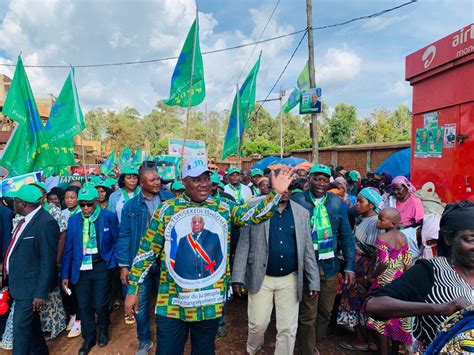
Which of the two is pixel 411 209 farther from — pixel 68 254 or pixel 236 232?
pixel 68 254

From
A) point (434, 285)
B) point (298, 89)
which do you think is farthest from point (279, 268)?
point (298, 89)

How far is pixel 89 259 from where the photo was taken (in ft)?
11.2

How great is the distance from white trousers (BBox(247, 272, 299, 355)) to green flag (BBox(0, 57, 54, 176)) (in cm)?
441

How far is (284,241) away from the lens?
9.71 feet

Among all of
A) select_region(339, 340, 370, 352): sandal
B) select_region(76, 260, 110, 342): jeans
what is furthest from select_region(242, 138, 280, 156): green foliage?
select_region(76, 260, 110, 342): jeans

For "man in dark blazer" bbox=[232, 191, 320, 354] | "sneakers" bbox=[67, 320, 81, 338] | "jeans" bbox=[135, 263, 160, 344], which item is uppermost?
"man in dark blazer" bbox=[232, 191, 320, 354]

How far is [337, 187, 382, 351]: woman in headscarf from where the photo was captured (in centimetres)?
347

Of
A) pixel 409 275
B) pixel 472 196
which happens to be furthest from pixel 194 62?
pixel 409 275

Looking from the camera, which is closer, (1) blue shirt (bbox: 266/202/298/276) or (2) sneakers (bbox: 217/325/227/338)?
(1) blue shirt (bbox: 266/202/298/276)

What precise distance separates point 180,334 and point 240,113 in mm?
8179

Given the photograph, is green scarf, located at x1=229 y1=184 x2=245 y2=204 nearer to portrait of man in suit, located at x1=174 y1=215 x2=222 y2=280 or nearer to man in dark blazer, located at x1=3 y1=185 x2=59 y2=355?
man in dark blazer, located at x1=3 y1=185 x2=59 y2=355

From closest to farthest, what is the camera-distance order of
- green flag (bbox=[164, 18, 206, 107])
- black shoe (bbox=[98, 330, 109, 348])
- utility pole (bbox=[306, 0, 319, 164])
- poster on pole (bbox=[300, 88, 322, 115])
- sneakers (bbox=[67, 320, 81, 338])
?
Answer: black shoe (bbox=[98, 330, 109, 348]), sneakers (bbox=[67, 320, 81, 338]), green flag (bbox=[164, 18, 206, 107]), poster on pole (bbox=[300, 88, 322, 115]), utility pole (bbox=[306, 0, 319, 164])

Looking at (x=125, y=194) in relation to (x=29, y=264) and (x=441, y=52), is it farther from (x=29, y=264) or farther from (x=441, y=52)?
(x=441, y=52)

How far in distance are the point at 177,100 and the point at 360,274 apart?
5135mm
